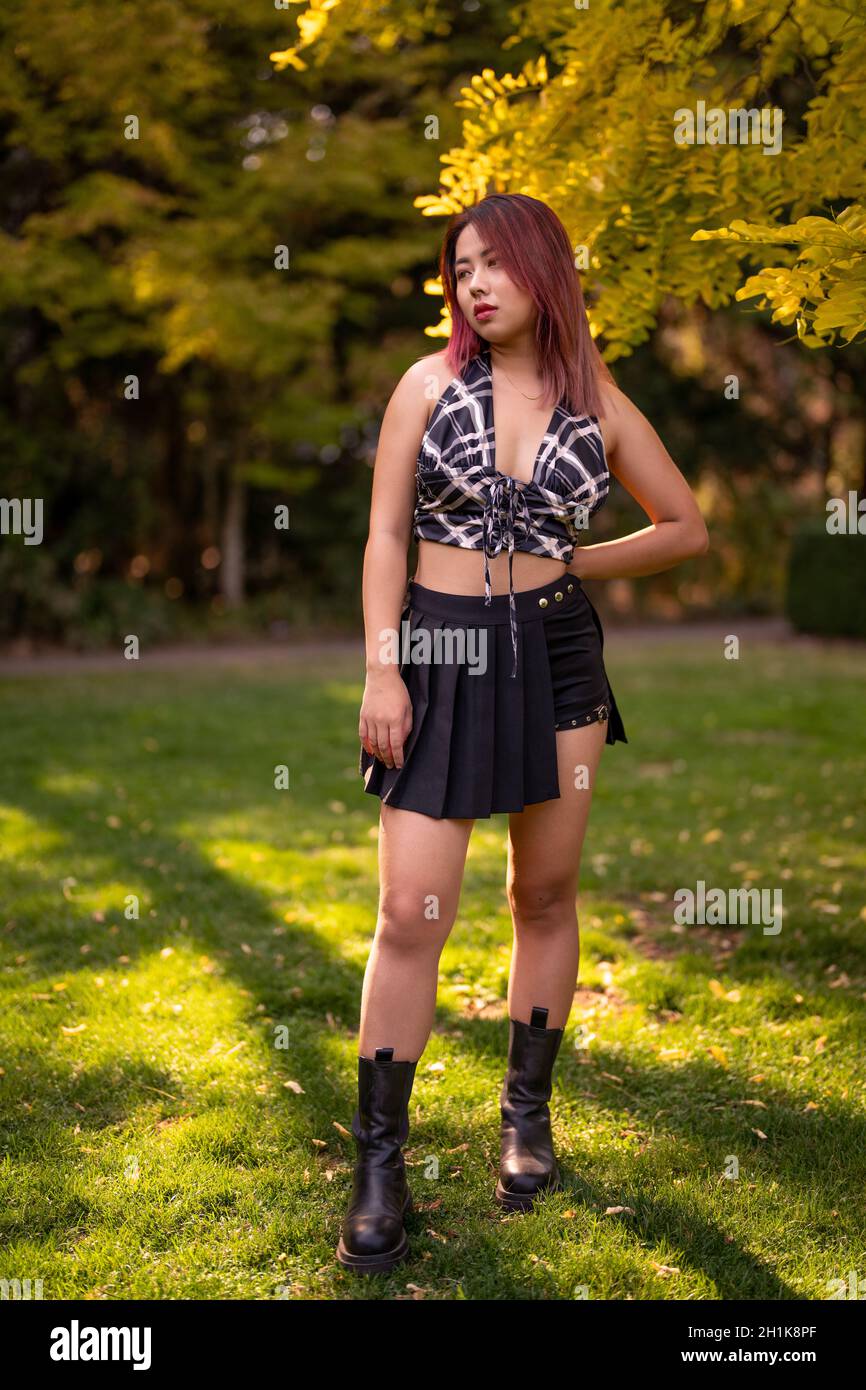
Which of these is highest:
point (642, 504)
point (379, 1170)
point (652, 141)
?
point (652, 141)

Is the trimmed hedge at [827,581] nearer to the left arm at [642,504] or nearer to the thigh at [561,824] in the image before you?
the left arm at [642,504]

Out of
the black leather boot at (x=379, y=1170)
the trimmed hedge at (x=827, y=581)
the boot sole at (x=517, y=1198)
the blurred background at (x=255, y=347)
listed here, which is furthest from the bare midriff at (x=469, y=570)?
the trimmed hedge at (x=827, y=581)

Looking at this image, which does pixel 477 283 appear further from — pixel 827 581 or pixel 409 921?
pixel 827 581

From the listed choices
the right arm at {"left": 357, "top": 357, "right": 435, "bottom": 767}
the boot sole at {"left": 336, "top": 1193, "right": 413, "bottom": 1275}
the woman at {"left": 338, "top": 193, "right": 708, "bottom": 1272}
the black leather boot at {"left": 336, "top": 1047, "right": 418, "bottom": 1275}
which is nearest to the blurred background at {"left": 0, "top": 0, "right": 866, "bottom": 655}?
the woman at {"left": 338, "top": 193, "right": 708, "bottom": 1272}

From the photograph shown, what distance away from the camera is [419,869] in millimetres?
2377

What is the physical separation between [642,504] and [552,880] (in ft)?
2.64

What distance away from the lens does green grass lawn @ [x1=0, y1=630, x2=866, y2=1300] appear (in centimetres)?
240

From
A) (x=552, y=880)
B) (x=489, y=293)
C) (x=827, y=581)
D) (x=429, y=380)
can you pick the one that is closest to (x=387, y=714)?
(x=552, y=880)

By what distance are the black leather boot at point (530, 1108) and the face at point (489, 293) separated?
4.57 feet

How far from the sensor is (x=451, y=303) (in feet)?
8.23

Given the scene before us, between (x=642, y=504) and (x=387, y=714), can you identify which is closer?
(x=387, y=714)

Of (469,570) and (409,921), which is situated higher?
(469,570)

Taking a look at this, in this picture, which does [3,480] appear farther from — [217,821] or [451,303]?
[451,303]

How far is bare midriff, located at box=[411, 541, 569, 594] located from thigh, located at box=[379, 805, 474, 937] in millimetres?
445
